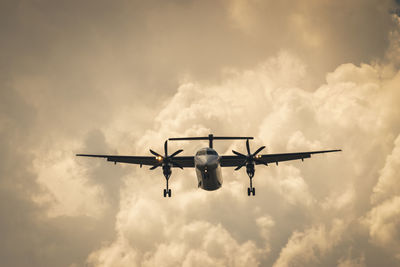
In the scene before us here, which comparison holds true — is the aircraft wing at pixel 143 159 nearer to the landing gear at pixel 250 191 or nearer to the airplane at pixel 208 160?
the airplane at pixel 208 160

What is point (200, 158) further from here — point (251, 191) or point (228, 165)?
point (228, 165)

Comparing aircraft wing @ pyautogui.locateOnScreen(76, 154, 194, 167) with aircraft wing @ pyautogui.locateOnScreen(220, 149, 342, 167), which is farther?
aircraft wing @ pyautogui.locateOnScreen(220, 149, 342, 167)

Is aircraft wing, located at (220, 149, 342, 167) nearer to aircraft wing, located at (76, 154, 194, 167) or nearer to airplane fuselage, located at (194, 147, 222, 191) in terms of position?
aircraft wing, located at (76, 154, 194, 167)

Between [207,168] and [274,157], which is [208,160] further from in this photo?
[274,157]

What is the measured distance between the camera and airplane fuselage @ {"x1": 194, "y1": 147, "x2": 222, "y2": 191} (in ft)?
88.7

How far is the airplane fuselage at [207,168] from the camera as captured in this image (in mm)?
27047

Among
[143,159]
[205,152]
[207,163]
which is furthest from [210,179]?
[143,159]

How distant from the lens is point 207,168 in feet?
88.6

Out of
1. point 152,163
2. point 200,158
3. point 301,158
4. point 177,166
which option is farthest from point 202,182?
point 301,158

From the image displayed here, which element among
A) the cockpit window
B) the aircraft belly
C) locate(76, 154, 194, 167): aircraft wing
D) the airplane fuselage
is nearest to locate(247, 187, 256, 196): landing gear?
the aircraft belly

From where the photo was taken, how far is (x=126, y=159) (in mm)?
35969

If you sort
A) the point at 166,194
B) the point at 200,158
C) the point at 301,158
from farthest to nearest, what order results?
the point at 301,158
the point at 166,194
the point at 200,158

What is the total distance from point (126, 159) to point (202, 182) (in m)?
11.0

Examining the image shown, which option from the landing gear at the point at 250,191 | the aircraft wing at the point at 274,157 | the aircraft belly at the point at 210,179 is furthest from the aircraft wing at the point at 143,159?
the landing gear at the point at 250,191
